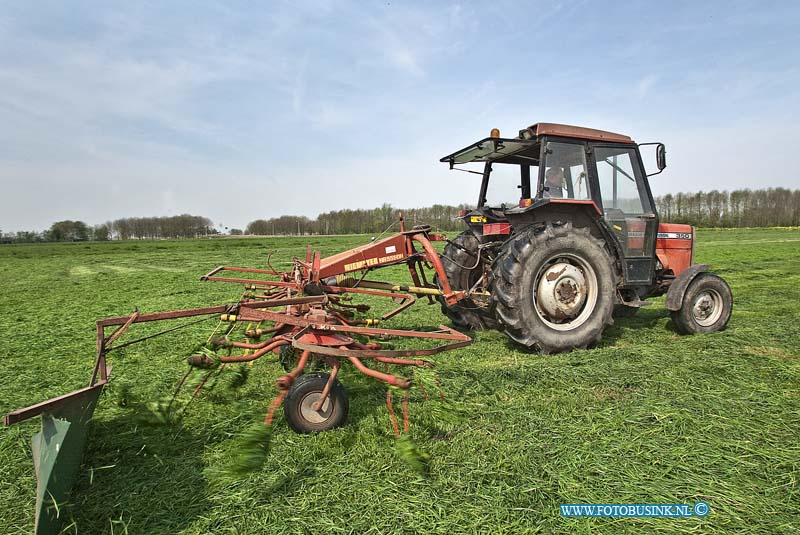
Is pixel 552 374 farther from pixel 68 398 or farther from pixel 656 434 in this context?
pixel 68 398

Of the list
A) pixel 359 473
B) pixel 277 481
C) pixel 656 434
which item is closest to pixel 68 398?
pixel 277 481

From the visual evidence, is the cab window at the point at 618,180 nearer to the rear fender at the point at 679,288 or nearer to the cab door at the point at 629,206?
the cab door at the point at 629,206

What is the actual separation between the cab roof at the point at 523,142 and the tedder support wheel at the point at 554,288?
1.07m

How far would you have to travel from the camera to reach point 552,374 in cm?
386

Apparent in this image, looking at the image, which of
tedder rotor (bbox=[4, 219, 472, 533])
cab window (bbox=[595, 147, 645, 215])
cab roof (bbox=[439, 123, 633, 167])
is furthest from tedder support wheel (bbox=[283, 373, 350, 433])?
cab window (bbox=[595, 147, 645, 215])

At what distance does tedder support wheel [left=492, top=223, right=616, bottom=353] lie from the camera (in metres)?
4.48

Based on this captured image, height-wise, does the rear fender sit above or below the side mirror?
below

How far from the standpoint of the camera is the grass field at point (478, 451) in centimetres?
212

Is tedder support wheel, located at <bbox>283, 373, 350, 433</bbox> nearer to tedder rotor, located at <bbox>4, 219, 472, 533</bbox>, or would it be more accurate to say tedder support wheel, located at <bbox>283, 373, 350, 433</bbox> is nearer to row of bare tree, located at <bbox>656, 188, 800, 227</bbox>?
tedder rotor, located at <bbox>4, 219, 472, 533</bbox>

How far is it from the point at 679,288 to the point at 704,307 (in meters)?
0.54

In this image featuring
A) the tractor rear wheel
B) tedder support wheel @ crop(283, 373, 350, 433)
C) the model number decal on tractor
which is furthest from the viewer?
the tractor rear wheel

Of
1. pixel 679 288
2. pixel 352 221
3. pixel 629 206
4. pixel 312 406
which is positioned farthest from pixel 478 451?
pixel 352 221

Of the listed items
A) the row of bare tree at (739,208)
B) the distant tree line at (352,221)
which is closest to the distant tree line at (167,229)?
the distant tree line at (352,221)

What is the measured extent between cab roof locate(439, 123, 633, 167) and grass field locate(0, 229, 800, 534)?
239 centimetres
